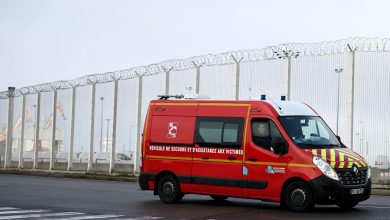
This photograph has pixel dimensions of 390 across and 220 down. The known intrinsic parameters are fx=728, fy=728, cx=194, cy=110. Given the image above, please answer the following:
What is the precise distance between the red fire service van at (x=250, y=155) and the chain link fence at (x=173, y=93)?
920cm

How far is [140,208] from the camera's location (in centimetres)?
1590

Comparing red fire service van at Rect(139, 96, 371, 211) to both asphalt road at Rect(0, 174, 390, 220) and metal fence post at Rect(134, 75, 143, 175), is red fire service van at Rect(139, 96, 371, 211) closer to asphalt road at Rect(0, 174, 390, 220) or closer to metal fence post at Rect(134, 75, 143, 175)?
asphalt road at Rect(0, 174, 390, 220)

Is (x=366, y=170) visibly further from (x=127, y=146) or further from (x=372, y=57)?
(x=127, y=146)

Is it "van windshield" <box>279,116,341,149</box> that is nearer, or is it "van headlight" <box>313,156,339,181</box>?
"van headlight" <box>313,156,339,181</box>

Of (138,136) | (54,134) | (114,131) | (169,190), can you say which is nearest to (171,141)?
(169,190)

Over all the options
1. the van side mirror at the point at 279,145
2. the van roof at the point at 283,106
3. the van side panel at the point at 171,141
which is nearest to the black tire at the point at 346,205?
the van side mirror at the point at 279,145

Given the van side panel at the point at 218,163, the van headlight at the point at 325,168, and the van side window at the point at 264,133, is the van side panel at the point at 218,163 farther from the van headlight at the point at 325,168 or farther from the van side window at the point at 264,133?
the van headlight at the point at 325,168

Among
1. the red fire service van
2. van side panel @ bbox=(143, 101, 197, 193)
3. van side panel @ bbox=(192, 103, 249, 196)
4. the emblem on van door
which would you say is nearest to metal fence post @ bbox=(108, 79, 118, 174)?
the red fire service van

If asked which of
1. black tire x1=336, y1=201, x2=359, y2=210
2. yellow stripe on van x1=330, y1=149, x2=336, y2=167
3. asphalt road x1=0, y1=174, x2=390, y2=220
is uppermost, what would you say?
yellow stripe on van x1=330, y1=149, x2=336, y2=167

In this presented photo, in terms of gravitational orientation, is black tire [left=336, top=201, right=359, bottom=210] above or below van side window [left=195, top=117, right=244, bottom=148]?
below

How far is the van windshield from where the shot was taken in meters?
15.5

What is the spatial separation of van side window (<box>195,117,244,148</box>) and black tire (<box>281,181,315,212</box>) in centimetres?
171

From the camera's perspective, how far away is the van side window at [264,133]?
51.9 feet

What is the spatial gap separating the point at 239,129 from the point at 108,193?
5825 millimetres
